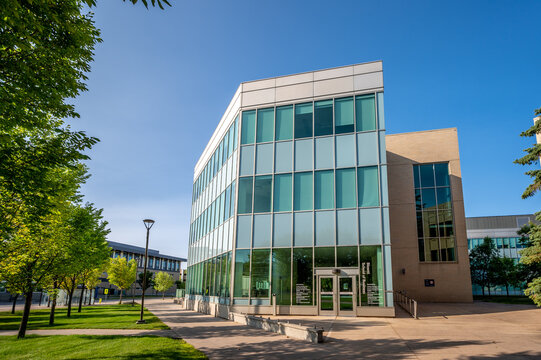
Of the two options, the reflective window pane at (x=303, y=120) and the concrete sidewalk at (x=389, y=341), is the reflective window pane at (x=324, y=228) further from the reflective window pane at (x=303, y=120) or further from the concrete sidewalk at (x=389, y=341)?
the reflective window pane at (x=303, y=120)

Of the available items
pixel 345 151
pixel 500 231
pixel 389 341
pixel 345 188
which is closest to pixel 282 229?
pixel 345 188

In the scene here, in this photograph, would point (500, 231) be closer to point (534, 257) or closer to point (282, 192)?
point (534, 257)

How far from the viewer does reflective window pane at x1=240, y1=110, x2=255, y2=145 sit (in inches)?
951

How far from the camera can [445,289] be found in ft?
99.0

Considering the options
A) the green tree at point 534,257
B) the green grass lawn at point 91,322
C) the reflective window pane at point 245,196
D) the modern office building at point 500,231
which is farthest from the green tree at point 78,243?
the modern office building at point 500,231

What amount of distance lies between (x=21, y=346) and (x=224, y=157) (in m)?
17.6

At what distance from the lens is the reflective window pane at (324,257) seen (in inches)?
796

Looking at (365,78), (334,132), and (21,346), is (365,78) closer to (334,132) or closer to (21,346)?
(334,132)

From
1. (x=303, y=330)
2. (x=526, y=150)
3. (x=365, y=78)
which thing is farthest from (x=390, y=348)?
(x=365, y=78)

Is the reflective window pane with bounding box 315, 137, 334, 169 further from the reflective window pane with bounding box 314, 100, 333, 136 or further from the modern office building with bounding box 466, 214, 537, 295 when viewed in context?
the modern office building with bounding box 466, 214, 537, 295

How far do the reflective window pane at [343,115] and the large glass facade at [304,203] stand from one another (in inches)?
2.4

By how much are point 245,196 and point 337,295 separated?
8272 millimetres

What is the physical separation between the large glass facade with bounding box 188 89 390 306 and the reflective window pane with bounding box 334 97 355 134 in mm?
61

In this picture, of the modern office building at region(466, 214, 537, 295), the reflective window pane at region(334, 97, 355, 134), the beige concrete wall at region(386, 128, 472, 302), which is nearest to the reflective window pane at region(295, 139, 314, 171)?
the reflective window pane at region(334, 97, 355, 134)
